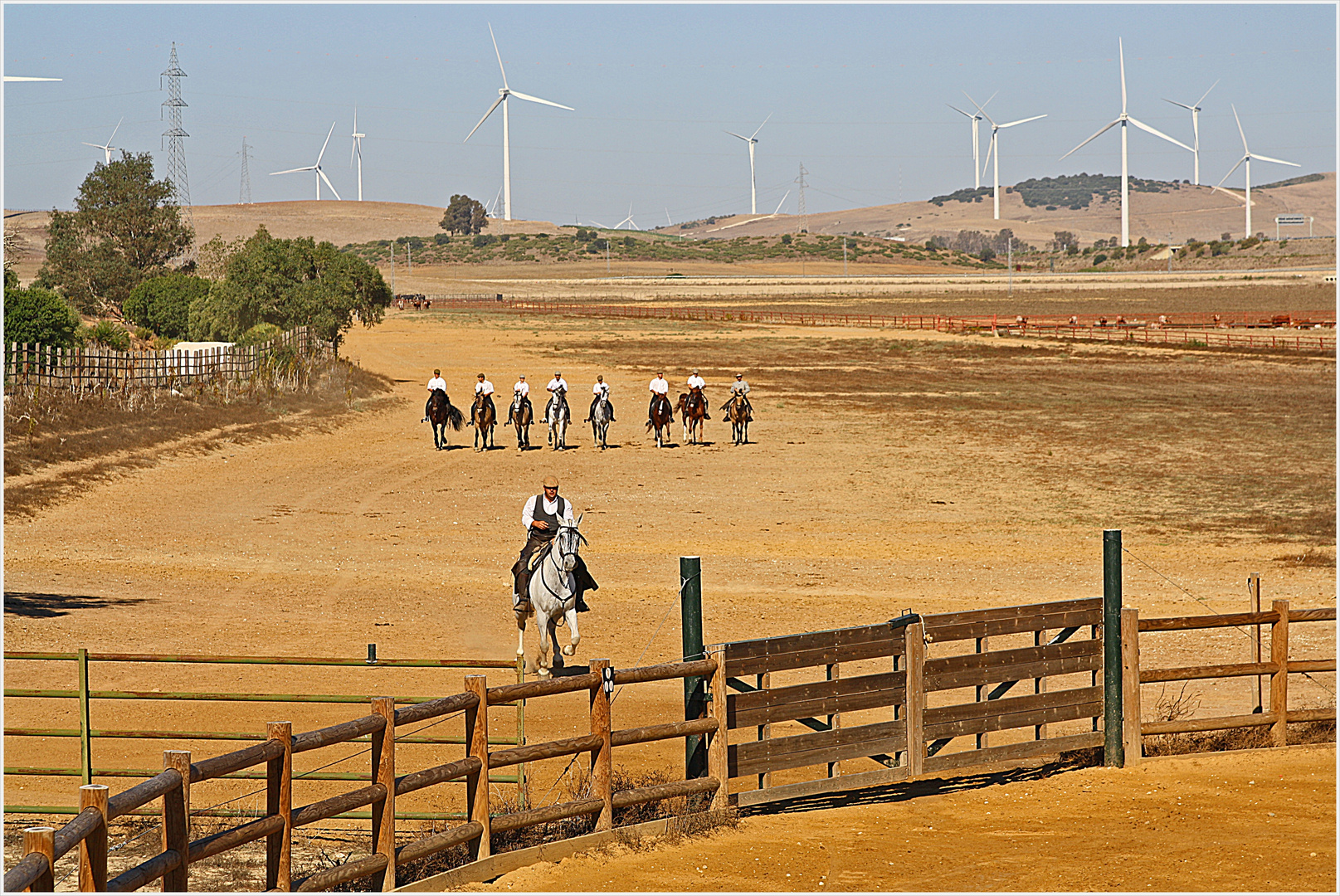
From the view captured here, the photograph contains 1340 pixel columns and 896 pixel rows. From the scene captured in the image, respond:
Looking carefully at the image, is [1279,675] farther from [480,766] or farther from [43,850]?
[43,850]

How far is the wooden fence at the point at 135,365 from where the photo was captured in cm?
3559

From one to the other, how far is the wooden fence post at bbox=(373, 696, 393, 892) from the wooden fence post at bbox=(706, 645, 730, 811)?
2527 mm

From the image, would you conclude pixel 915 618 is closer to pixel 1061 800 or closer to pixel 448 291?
pixel 1061 800

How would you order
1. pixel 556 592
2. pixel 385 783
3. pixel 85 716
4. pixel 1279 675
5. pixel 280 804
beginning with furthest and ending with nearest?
1. pixel 556 592
2. pixel 1279 675
3. pixel 85 716
4. pixel 385 783
5. pixel 280 804

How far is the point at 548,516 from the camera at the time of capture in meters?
15.7

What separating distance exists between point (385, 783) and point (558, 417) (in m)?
28.2

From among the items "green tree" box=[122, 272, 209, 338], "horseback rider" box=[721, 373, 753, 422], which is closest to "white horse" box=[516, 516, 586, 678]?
"horseback rider" box=[721, 373, 753, 422]

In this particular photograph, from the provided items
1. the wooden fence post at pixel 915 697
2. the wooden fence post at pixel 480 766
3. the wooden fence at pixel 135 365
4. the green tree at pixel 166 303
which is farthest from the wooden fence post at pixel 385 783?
the green tree at pixel 166 303

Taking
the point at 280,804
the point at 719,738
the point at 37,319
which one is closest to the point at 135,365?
the point at 37,319

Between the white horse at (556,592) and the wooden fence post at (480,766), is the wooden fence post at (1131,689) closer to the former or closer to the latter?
the wooden fence post at (480,766)

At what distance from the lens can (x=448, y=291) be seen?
16462 centimetres

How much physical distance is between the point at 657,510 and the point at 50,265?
8698 centimetres

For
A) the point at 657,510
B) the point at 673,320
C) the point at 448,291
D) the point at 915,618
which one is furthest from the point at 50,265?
the point at 915,618

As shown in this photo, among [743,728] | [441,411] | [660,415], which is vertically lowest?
[743,728]
